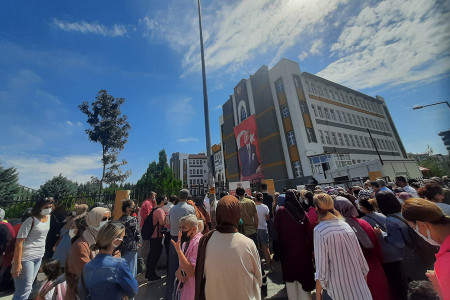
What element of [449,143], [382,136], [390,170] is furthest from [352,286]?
[382,136]

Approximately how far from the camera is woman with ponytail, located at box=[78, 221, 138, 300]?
1853 millimetres

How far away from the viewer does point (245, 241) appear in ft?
6.30

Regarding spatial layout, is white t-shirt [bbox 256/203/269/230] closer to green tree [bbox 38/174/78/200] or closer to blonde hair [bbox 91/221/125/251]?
blonde hair [bbox 91/221/125/251]

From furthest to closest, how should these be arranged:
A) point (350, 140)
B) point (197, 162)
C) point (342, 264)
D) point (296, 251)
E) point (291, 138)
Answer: point (197, 162) → point (350, 140) → point (291, 138) → point (296, 251) → point (342, 264)

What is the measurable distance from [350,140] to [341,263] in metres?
32.1

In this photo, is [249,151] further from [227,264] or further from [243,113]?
[227,264]

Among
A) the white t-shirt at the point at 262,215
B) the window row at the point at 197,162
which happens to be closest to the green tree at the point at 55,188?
the white t-shirt at the point at 262,215

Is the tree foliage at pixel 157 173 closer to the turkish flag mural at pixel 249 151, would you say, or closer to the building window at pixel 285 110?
the turkish flag mural at pixel 249 151

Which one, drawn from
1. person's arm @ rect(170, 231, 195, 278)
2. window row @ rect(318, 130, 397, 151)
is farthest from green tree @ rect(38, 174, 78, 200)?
window row @ rect(318, 130, 397, 151)

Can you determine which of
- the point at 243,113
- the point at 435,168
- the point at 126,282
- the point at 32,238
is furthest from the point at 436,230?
the point at 435,168

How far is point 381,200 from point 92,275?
156 inches

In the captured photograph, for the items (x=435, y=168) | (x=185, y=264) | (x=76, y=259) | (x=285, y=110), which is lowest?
(x=185, y=264)

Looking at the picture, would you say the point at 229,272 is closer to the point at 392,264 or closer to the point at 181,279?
the point at 181,279

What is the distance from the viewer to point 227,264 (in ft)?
5.76
